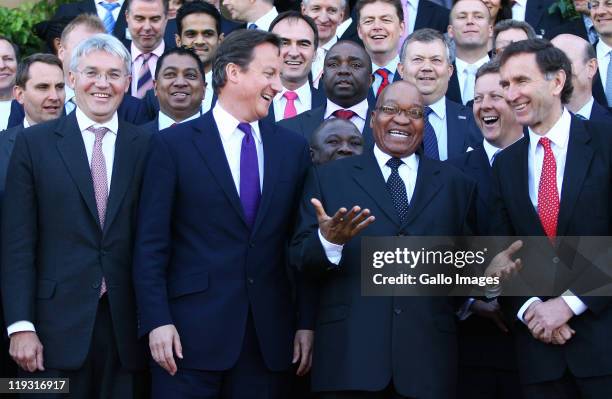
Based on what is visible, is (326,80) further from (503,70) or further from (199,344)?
(199,344)

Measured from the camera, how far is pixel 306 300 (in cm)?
663

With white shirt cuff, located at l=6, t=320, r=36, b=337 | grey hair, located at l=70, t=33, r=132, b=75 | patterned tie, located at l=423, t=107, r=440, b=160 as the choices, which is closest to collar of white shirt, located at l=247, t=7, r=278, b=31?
patterned tie, located at l=423, t=107, r=440, b=160

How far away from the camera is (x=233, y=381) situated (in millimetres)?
6430

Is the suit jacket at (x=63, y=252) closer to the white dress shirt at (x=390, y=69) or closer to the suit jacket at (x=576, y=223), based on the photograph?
the suit jacket at (x=576, y=223)

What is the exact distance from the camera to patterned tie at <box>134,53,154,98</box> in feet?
33.9

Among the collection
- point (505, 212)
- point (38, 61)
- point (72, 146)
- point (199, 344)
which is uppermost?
point (38, 61)

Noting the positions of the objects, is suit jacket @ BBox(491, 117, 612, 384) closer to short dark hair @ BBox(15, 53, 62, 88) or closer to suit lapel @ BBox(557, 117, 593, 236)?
suit lapel @ BBox(557, 117, 593, 236)

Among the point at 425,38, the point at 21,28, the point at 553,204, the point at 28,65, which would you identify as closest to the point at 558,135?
the point at 553,204

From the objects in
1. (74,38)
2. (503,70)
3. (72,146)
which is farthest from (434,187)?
(74,38)

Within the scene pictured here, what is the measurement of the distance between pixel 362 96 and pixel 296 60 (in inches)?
44.6

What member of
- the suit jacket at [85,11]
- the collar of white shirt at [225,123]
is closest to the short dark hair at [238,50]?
the collar of white shirt at [225,123]

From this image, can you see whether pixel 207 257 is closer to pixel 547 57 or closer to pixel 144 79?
pixel 547 57

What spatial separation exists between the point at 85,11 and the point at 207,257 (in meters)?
6.38

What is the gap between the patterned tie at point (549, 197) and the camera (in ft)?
21.3
